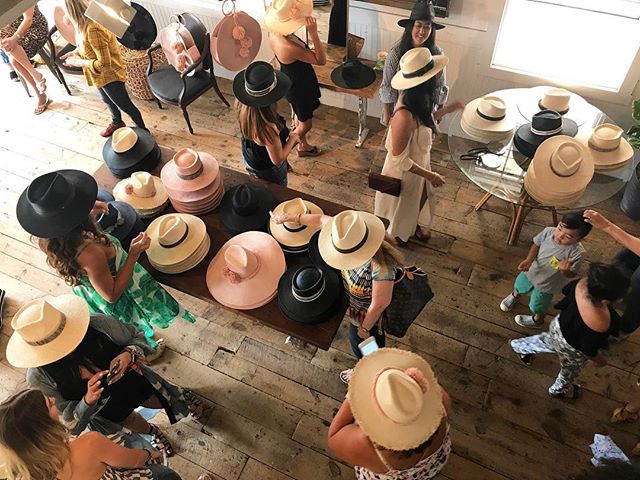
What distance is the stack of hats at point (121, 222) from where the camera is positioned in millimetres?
2870

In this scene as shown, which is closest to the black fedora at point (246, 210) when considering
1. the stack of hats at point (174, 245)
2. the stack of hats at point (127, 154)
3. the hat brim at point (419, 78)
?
the stack of hats at point (174, 245)

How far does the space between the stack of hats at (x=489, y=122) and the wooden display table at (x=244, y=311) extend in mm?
1072

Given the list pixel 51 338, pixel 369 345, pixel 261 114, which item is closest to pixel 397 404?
pixel 369 345

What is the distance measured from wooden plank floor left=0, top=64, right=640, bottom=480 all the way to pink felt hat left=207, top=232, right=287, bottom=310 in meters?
0.90

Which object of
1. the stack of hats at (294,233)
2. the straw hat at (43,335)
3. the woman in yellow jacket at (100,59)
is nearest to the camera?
the straw hat at (43,335)

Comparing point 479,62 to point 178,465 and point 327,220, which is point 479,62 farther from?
point 178,465

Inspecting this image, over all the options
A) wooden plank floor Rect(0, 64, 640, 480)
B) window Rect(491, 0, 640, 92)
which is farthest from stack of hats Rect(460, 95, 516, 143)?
window Rect(491, 0, 640, 92)

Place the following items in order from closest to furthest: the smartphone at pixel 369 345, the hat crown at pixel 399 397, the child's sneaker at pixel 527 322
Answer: the hat crown at pixel 399 397, the smartphone at pixel 369 345, the child's sneaker at pixel 527 322

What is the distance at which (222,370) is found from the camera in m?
3.45

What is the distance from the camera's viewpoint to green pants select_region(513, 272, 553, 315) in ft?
10.5

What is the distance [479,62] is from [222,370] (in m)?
3.06

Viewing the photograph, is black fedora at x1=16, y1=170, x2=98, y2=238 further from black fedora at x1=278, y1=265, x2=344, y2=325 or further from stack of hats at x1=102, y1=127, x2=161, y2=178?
black fedora at x1=278, y1=265, x2=344, y2=325

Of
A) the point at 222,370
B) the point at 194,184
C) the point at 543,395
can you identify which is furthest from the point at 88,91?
the point at 543,395

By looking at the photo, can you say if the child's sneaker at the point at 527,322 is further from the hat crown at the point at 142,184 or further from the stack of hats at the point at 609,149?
the hat crown at the point at 142,184
